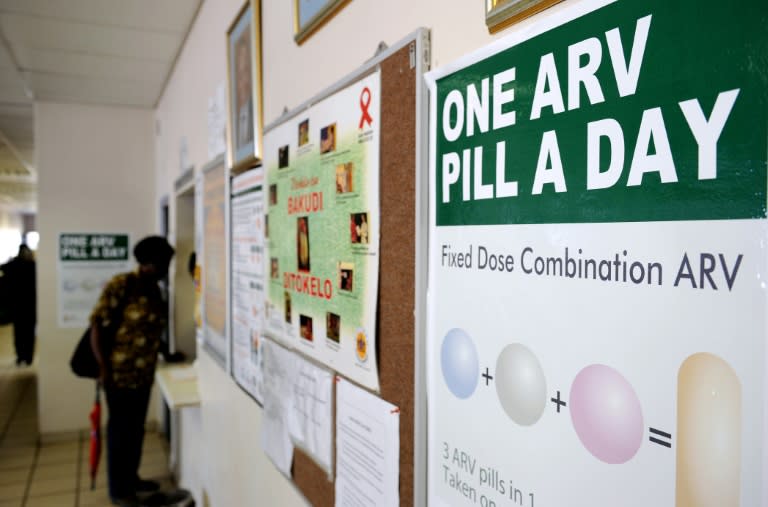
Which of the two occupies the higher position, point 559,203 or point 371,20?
point 371,20

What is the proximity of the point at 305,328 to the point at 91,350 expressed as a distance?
216cm

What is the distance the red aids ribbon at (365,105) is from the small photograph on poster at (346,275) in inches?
10.2

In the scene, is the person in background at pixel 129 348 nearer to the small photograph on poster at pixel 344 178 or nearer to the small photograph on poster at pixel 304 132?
the small photograph on poster at pixel 304 132

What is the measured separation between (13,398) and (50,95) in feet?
11.3

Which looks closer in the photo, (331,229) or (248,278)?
(331,229)

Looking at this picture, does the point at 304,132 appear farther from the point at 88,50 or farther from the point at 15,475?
the point at 15,475

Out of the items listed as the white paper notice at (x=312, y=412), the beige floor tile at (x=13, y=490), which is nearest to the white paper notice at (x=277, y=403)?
the white paper notice at (x=312, y=412)

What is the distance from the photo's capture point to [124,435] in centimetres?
300

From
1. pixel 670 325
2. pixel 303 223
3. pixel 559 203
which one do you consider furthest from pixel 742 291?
pixel 303 223

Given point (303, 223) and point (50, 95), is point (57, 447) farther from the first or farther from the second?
point (303, 223)

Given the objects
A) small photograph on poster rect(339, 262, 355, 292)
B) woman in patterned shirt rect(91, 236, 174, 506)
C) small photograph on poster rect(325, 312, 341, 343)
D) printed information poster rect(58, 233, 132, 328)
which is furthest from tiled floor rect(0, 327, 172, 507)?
small photograph on poster rect(339, 262, 355, 292)

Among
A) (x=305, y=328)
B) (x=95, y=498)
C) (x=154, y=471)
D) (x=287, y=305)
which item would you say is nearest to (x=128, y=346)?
(x=95, y=498)

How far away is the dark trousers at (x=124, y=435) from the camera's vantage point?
2939 millimetres

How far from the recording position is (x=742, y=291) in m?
0.39
